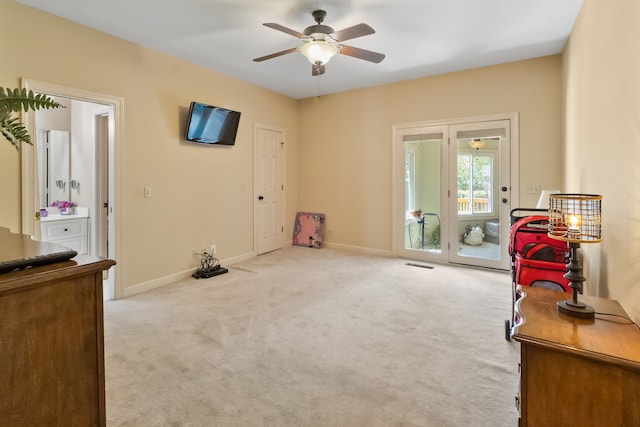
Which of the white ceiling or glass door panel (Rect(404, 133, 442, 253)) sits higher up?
the white ceiling

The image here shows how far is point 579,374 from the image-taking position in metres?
1.08

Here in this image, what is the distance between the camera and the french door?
4383mm

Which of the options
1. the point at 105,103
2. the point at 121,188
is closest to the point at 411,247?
the point at 121,188

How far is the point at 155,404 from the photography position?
5.92ft

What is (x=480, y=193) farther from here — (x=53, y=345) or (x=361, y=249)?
(x=53, y=345)

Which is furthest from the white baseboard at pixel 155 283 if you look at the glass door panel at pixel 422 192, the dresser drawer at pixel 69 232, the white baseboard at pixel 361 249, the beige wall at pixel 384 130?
the glass door panel at pixel 422 192

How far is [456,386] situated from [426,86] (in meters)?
4.12

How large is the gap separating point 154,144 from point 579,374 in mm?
4068

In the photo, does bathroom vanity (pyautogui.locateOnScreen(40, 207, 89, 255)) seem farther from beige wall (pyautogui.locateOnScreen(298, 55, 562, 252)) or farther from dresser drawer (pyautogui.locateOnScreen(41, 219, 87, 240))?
beige wall (pyautogui.locateOnScreen(298, 55, 562, 252))

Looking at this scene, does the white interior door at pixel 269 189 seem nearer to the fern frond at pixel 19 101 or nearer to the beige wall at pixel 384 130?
the beige wall at pixel 384 130

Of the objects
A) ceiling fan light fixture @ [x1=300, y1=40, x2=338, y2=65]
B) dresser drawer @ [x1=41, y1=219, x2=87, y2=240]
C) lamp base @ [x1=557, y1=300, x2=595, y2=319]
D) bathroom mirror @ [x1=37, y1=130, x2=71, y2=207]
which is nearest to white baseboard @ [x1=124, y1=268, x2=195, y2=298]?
dresser drawer @ [x1=41, y1=219, x2=87, y2=240]

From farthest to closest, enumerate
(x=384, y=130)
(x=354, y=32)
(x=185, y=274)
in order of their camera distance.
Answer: (x=384, y=130), (x=185, y=274), (x=354, y=32)

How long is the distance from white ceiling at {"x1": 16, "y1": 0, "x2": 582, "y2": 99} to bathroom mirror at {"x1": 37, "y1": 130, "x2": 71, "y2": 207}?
183 centimetres

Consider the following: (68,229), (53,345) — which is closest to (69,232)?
(68,229)
